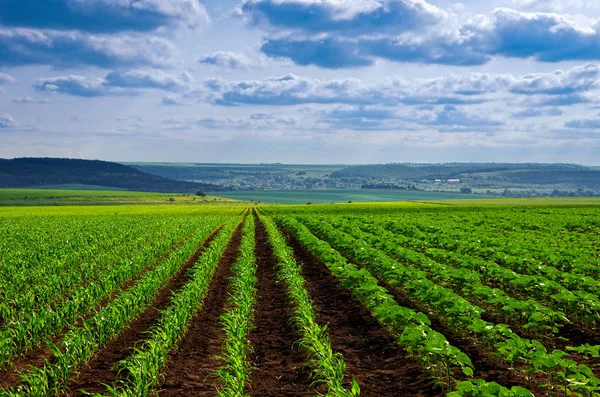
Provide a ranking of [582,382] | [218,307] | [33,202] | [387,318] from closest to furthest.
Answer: [582,382] < [387,318] < [218,307] < [33,202]

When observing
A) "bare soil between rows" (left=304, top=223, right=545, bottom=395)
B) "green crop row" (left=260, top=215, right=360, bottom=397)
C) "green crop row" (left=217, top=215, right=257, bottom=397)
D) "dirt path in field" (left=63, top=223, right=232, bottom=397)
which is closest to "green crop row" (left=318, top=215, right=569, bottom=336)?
"bare soil between rows" (left=304, top=223, right=545, bottom=395)

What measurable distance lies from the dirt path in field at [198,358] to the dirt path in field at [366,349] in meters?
2.49

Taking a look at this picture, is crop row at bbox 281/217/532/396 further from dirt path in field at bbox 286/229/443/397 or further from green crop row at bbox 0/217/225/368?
green crop row at bbox 0/217/225/368

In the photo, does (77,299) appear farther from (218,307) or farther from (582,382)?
(582,382)

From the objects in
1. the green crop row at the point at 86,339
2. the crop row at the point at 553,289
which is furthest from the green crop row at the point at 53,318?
the crop row at the point at 553,289

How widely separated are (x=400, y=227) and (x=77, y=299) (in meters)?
25.5

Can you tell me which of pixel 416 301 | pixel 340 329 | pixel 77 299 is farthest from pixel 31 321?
pixel 416 301

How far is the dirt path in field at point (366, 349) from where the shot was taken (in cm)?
814

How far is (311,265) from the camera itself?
68.0 ft

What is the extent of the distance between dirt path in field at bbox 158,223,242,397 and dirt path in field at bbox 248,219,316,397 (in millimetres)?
764

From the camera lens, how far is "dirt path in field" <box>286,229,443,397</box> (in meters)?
8.14

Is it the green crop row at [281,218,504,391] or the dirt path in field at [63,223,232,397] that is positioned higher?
the green crop row at [281,218,504,391]

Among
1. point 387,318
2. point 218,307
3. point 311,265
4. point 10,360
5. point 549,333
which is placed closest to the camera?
point 10,360

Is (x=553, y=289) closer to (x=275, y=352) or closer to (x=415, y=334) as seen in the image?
(x=415, y=334)
